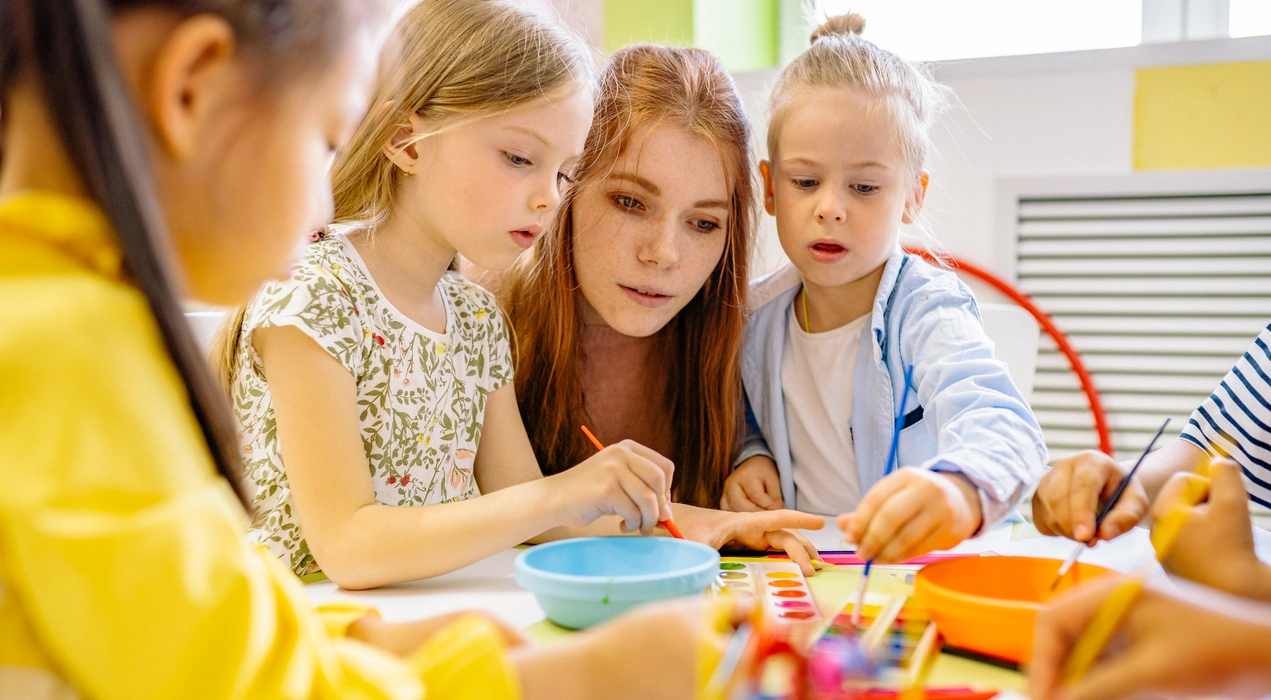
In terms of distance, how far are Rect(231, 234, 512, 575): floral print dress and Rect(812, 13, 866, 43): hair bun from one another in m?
0.65

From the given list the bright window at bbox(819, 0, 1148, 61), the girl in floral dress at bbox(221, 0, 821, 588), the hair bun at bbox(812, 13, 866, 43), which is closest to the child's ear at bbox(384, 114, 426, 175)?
the girl in floral dress at bbox(221, 0, 821, 588)

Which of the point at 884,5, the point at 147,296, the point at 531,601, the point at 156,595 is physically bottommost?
the point at 531,601

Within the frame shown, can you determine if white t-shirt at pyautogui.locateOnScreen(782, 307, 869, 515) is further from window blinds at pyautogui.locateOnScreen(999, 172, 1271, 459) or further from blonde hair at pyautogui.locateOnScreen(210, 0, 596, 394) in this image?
window blinds at pyautogui.locateOnScreen(999, 172, 1271, 459)

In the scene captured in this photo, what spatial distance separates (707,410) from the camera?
1.20 m

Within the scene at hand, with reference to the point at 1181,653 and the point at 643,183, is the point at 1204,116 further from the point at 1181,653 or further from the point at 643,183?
the point at 1181,653

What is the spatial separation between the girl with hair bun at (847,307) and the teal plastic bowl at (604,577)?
0.33m

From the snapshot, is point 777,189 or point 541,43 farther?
point 777,189

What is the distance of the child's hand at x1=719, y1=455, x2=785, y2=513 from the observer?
1117mm

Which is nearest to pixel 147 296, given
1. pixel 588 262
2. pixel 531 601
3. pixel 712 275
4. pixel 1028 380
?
pixel 531 601

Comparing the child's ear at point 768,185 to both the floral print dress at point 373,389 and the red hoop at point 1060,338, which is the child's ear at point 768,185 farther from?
the red hoop at point 1060,338

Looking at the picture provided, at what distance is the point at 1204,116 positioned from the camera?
180 centimetres

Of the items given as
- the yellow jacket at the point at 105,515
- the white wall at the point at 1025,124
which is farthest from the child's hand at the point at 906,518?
the white wall at the point at 1025,124

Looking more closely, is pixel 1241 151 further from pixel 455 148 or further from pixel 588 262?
pixel 455 148

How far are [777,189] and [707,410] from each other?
29 cm
